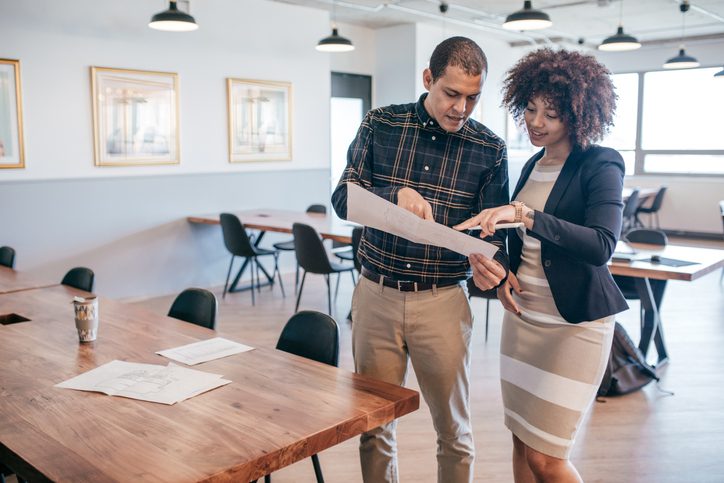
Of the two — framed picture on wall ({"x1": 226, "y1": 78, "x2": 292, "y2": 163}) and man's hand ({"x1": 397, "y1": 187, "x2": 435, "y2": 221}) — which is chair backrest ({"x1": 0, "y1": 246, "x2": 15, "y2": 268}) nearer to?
framed picture on wall ({"x1": 226, "y1": 78, "x2": 292, "y2": 163})

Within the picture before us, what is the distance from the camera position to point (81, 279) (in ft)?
10.8

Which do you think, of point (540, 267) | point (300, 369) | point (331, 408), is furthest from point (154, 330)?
point (540, 267)

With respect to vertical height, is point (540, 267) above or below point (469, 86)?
below

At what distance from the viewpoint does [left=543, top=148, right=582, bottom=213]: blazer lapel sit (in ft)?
5.84

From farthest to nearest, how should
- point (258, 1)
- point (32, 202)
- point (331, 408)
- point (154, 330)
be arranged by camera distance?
point (258, 1) < point (32, 202) < point (154, 330) < point (331, 408)

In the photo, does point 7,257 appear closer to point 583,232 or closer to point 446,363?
point 446,363

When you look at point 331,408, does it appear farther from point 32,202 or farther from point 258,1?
point 258,1

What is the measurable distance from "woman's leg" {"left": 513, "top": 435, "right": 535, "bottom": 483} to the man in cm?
14

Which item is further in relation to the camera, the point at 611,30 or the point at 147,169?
the point at 611,30

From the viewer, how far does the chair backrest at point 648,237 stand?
4430 mm

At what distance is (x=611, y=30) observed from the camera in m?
9.34

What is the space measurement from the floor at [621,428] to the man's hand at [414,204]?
0.78 m

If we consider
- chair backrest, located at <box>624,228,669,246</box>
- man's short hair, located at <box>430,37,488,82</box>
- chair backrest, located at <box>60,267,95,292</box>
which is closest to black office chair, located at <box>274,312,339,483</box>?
man's short hair, located at <box>430,37,488,82</box>

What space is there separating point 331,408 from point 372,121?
2.94 feet
